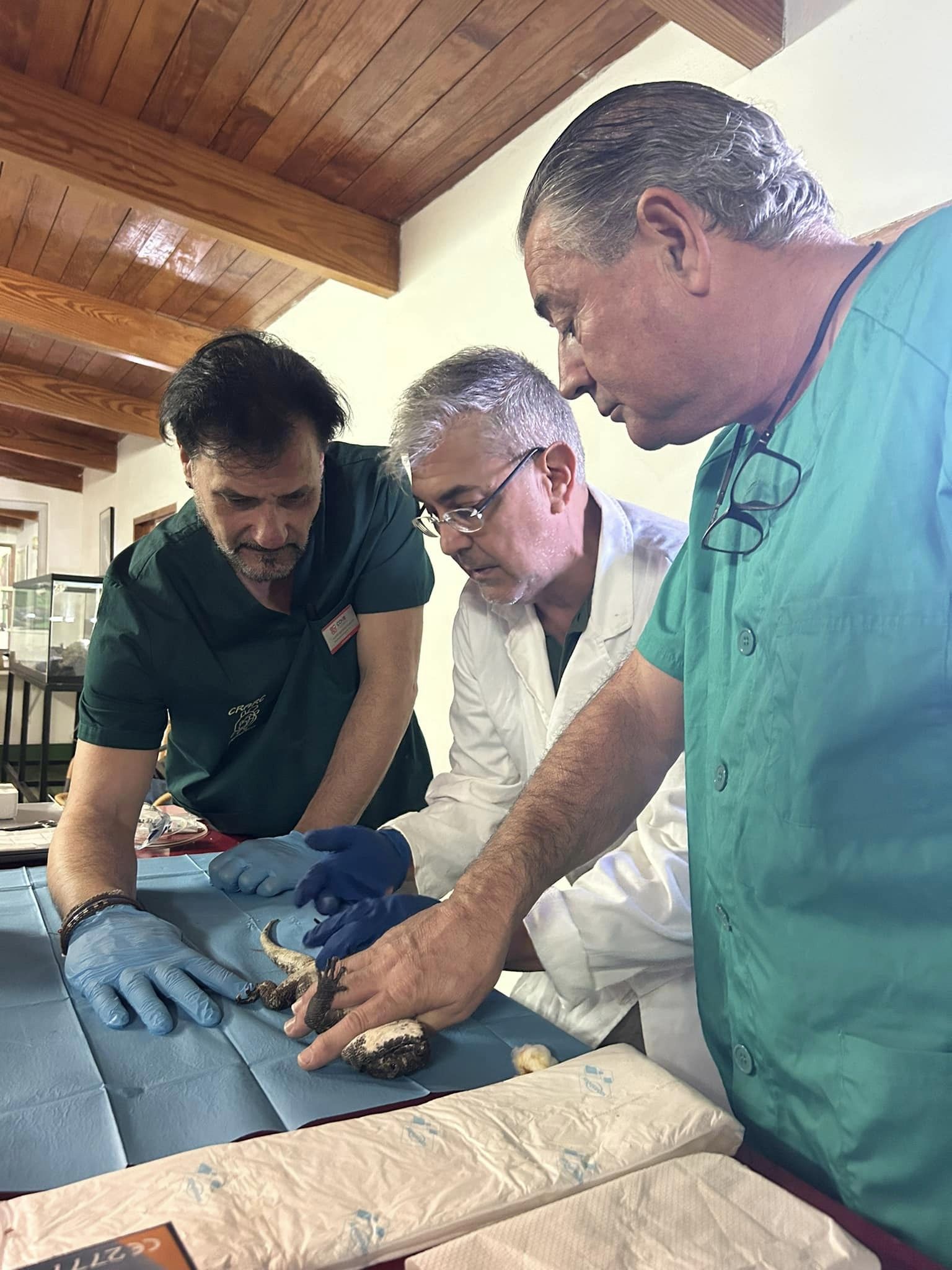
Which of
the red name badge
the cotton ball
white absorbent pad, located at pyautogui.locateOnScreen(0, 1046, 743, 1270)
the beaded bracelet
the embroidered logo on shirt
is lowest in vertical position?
the cotton ball

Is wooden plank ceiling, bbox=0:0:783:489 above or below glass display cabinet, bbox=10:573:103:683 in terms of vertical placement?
above

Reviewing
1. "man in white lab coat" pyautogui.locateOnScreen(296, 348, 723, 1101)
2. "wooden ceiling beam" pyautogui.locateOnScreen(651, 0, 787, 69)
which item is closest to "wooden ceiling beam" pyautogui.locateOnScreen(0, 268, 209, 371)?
"wooden ceiling beam" pyautogui.locateOnScreen(651, 0, 787, 69)

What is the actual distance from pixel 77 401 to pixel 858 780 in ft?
20.3

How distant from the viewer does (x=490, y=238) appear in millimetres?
2725

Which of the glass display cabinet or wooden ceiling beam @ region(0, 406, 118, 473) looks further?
wooden ceiling beam @ region(0, 406, 118, 473)

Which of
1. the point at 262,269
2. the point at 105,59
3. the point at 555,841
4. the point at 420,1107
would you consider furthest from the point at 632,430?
the point at 262,269

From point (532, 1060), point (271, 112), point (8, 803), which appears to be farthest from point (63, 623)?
point (532, 1060)

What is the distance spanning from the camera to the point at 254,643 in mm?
1807

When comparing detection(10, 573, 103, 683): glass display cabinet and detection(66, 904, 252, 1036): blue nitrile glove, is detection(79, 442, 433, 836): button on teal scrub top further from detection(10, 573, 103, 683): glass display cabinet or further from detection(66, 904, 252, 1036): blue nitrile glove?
detection(10, 573, 103, 683): glass display cabinet

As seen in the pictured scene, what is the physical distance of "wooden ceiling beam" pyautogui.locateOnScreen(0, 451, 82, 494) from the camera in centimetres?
826

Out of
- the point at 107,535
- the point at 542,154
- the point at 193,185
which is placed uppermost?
the point at 193,185

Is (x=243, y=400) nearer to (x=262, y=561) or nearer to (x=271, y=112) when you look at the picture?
(x=262, y=561)

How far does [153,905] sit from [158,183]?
8.02 feet

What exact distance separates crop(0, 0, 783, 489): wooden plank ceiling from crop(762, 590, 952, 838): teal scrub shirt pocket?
5.05 ft
